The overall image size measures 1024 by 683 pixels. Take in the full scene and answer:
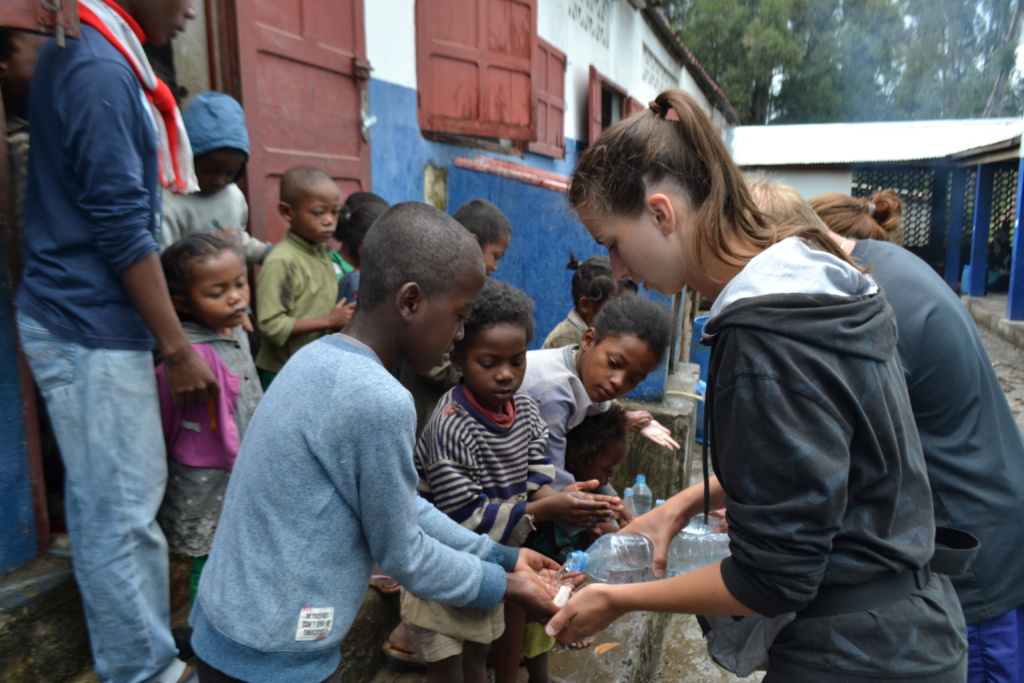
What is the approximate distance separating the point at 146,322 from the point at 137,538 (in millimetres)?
624

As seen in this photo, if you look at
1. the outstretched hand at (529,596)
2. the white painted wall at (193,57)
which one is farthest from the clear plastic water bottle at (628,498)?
the white painted wall at (193,57)

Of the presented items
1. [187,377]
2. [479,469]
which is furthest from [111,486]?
[479,469]

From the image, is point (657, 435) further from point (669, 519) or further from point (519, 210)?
point (519, 210)

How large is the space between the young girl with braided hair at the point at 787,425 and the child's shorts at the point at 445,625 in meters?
0.62

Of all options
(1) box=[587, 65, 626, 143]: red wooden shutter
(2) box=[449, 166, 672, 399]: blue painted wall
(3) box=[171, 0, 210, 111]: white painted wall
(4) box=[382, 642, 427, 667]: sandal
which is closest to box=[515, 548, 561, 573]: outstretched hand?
(4) box=[382, 642, 427, 667]: sandal

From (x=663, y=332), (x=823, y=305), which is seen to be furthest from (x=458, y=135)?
(x=823, y=305)

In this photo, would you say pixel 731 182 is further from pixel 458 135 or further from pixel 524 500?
pixel 458 135

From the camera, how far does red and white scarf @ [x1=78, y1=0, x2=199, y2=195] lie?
2.03 m

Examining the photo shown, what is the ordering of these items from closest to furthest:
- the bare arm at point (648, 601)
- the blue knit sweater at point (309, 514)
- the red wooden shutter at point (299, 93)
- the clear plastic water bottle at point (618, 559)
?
1. the bare arm at point (648, 601)
2. the blue knit sweater at point (309, 514)
3. the clear plastic water bottle at point (618, 559)
4. the red wooden shutter at point (299, 93)

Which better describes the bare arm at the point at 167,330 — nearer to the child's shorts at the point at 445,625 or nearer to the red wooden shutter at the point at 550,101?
the child's shorts at the point at 445,625

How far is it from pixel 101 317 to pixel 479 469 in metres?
1.15

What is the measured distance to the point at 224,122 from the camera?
9.56ft

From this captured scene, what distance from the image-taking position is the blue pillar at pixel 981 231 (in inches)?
597

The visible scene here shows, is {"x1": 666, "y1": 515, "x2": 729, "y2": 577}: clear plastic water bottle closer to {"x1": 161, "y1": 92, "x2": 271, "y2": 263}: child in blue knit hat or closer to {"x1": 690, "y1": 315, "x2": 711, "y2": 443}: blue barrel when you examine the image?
{"x1": 161, "y1": 92, "x2": 271, "y2": 263}: child in blue knit hat
